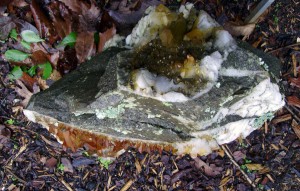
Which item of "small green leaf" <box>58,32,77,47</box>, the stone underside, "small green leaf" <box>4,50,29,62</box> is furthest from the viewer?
"small green leaf" <box>4,50,29,62</box>

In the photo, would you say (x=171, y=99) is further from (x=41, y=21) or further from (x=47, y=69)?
(x=41, y=21)

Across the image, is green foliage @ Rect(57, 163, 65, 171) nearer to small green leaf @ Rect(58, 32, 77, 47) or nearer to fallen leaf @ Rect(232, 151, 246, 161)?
small green leaf @ Rect(58, 32, 77, 47)

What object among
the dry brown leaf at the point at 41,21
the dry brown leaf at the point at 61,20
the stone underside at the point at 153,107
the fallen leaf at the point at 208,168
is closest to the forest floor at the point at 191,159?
the fallen leaf at the point at 208,168

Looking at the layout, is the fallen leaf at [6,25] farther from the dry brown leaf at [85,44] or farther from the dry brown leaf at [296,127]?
the dry brown leaf at [296,127]

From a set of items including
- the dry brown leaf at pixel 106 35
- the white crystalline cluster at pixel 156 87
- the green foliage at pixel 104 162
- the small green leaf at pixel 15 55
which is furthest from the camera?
the green foliage at pixel 104 162

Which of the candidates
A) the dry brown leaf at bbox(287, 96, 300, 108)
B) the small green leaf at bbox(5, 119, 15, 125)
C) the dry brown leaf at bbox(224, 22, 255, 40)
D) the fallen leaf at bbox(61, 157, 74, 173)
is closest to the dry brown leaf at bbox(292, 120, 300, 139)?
the dry brown leaf at bbox(287, 96, 300, 108)

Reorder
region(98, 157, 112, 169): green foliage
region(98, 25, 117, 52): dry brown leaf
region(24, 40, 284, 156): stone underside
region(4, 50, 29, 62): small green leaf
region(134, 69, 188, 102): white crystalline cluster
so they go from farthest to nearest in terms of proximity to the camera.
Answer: region(98, 157, 112, 169): green foliage, region(4, 50, 29, 62): small green leaf, region(98, 25, 117, 52): dry brown leaf, region(24, 40, 284, 156): stone underside, region(134, 69, 188, 102): white crystalline cluster

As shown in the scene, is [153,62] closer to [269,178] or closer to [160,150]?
[160,150]
